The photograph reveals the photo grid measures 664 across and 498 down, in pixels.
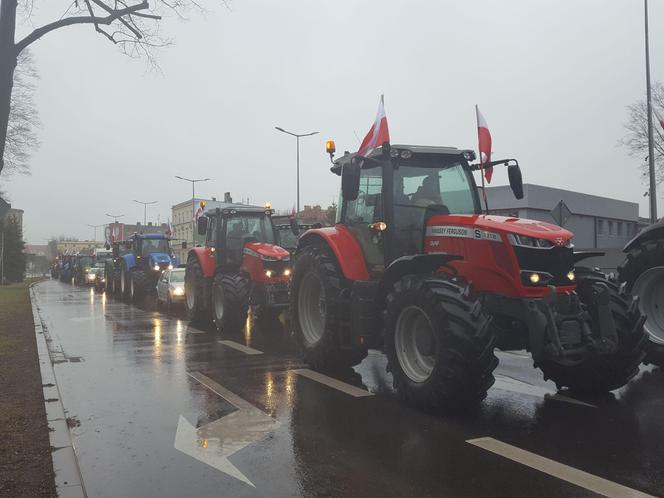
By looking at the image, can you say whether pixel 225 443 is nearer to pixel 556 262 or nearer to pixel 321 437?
pixel 321 437

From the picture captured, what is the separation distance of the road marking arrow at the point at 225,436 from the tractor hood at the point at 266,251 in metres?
6.01

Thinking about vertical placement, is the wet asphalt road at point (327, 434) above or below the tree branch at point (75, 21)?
below

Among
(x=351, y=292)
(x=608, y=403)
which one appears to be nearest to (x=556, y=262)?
(x=608, y=403)

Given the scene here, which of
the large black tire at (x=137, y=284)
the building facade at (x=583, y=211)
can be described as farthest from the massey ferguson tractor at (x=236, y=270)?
the building facade at (x=583, y=211)

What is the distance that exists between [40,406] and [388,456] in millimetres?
3739

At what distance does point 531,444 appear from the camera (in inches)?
185

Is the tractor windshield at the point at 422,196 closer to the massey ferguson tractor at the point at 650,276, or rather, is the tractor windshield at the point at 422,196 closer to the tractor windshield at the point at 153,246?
the massey ferguson tractor at the point at 650,276

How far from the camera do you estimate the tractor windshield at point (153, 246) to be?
2431 centimetres

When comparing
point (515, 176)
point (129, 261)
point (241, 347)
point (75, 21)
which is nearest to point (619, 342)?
point (515, 176)

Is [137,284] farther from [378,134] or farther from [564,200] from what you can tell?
[564,200]

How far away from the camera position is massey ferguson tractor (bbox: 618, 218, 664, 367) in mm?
7445

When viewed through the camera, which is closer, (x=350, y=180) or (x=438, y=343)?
(x=438, y=343)

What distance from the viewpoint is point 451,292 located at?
17.4 feet

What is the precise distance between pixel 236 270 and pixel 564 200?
119ft
